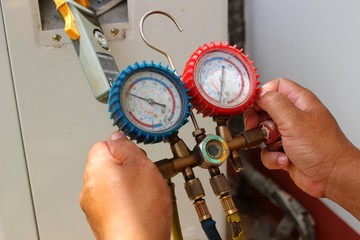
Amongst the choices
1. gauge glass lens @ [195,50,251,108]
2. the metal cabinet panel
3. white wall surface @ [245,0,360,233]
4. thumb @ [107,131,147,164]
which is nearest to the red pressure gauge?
gauge glass lens @ [195,50,251,108]

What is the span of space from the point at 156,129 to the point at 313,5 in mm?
668

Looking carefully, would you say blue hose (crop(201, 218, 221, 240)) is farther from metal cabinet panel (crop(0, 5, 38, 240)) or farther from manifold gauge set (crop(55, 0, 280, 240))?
metal cabinet panel (crop(0, 5, 38, 240))

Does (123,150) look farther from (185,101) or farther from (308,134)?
(308,134)

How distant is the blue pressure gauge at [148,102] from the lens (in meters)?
0.49

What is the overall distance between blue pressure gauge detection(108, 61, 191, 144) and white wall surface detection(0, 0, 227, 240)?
0.21 m

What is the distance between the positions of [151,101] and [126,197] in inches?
4.9

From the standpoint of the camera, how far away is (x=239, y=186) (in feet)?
4.67

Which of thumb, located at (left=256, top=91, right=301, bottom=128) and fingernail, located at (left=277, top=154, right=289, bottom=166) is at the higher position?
thumb, located at (left=256, top=91, right=301, bottom=128)

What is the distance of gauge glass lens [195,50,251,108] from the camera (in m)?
0.55

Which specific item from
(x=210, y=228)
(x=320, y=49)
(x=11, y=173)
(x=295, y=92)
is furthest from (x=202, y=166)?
(x=320, y=49)

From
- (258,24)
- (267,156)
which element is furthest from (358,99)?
(258,24)

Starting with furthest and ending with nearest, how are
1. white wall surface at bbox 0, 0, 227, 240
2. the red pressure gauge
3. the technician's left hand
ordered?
white wall surface at bbox 0, 0, 227, 240 < the red pressure gauge < the technician's left hand

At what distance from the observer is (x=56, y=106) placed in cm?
69

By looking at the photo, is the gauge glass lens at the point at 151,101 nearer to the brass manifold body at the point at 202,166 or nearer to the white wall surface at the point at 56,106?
the brass manifold body at the point at 202,166
